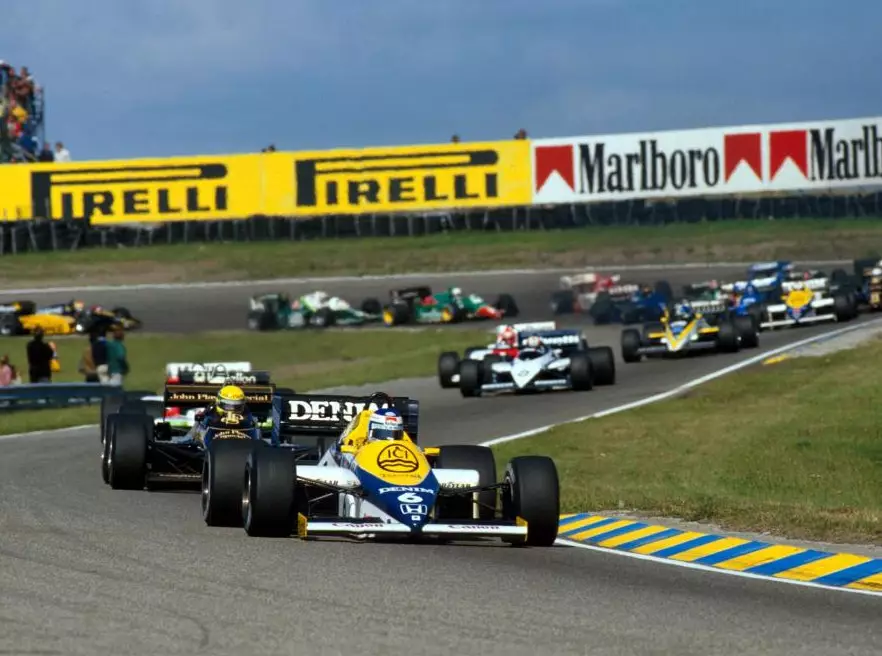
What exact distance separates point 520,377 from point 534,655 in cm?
2235

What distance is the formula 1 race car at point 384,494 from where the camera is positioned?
43.2ft

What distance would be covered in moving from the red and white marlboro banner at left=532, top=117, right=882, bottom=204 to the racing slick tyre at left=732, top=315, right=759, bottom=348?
28.2m

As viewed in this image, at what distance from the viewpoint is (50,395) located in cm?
3055

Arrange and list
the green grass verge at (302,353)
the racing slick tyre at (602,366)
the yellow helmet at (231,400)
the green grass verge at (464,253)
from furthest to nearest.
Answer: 1. the green grass verge at (464,253)
2. the green grass verge at (302,353)
3. the racing slick tyre at (602,366)
4. the yellow helmet at (231,400)

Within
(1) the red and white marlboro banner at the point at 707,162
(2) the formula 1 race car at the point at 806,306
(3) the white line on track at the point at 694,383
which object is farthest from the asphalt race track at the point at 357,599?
(1) the red and white marlboro banner at the point at 707,162

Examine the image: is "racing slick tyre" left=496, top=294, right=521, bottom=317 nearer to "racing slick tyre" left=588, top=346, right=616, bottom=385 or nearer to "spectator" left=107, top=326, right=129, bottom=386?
"racing slick tyre" left=588, top=346, right=616, bottom=385

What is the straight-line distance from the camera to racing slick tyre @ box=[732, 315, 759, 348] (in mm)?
37594

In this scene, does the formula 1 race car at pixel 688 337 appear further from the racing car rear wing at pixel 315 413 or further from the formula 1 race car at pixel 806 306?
the racing car rear wing at pixel 315 413

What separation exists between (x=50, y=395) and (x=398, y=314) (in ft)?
70.5

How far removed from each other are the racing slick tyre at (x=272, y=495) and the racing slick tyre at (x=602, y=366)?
1838 cm

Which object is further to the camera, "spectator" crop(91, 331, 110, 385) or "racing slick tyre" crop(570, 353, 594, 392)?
"spectator" crop(91, 331, 110, 385)

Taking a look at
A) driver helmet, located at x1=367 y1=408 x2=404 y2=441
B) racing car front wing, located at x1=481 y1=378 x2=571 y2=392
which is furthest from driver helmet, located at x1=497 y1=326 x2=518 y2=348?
driver helmet, located at x1=367 y1=408 x2=404 y2=441

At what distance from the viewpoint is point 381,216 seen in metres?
66.4

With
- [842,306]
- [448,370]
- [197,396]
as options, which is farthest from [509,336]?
[842,306]
